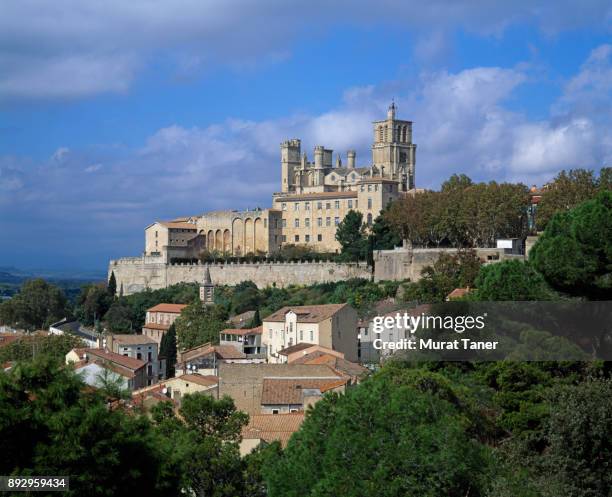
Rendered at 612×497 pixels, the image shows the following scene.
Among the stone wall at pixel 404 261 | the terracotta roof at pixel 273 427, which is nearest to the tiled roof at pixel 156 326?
the stone wall at pixel 404 261

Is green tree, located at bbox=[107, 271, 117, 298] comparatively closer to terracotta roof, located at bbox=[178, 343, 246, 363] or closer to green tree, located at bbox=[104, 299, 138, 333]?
green tree, located at bbox=[104, 299, 138, 333]

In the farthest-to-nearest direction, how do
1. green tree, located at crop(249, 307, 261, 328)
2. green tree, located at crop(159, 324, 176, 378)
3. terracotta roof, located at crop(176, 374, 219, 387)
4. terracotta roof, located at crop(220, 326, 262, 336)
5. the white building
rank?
green tree, located at crop(249, 307, 261, 328) < green tree, located at crop(159, 324, 176, 378) < terracotta roof, located at crop(220, 326, 262, 336) < the white building < terracotta roof, located at crop(176, 374, 219, 387)

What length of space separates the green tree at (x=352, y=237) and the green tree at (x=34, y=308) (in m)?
21.7

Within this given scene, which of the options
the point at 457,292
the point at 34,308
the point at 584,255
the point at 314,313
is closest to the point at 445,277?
the point at 457,292

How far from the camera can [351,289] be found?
6512 centimetres

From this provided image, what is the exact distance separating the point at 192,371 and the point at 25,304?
110 feet

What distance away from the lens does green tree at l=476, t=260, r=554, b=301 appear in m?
27.5

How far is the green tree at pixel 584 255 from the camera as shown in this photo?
25312 millimetres

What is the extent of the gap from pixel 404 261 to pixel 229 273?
64.9ft

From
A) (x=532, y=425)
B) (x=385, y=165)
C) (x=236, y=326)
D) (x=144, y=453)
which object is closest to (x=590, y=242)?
(x=532, y=425)

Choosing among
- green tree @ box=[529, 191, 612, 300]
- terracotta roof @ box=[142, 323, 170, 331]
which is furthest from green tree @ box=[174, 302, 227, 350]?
green tree @ box=[529, 191, 612, 300]

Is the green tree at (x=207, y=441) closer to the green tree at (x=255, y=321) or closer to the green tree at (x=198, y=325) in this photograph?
the green tree at (x=255, y=321)

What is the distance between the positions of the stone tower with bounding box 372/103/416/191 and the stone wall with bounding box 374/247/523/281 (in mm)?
30087

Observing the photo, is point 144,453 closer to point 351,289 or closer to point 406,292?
point 406,292
